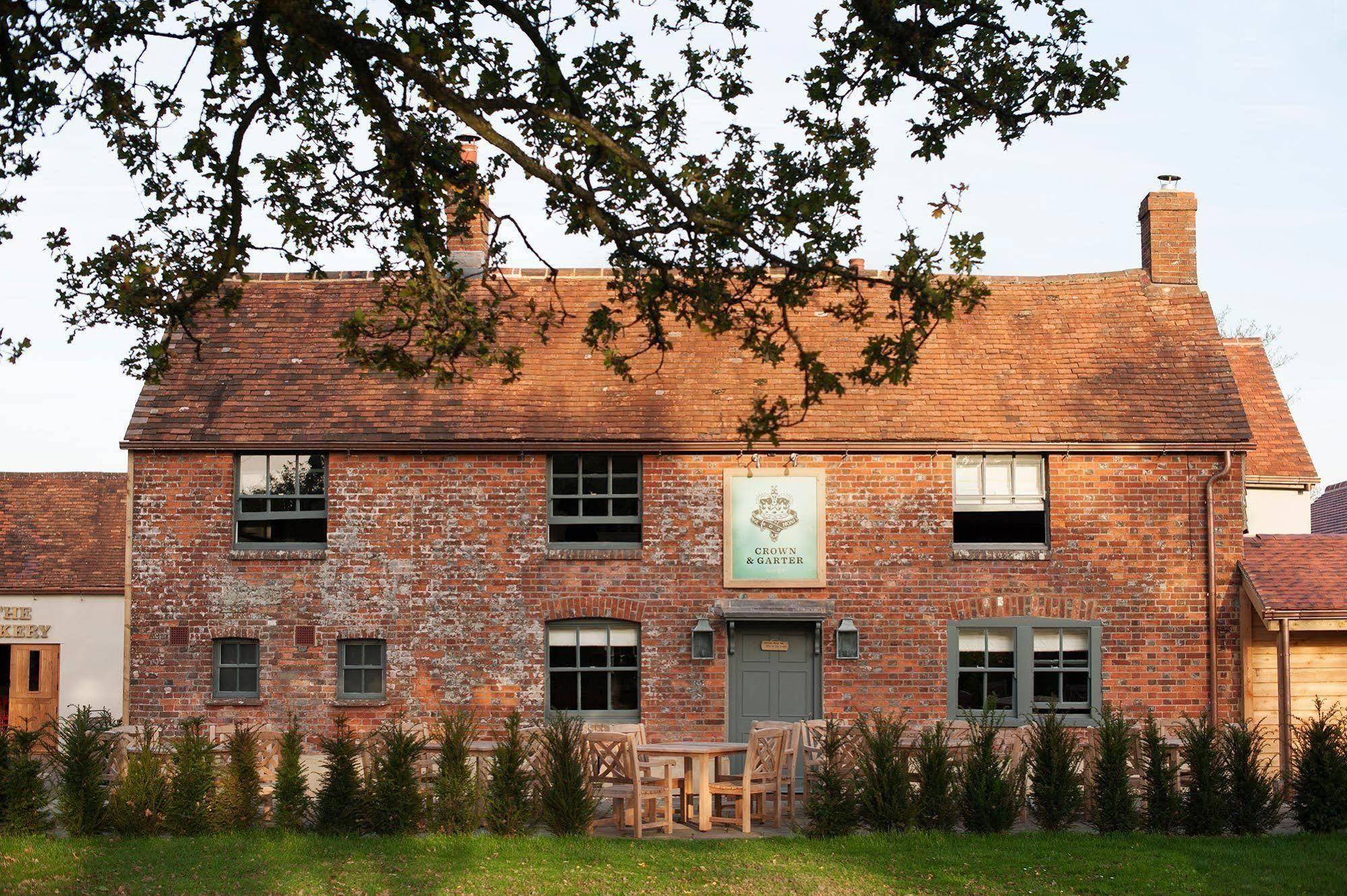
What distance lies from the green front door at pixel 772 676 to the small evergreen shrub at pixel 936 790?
533 centimetres

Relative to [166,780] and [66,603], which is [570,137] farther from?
[66,603]

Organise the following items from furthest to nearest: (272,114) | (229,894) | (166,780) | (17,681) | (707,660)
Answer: (17,681), (707,660), (166,780), (272,114), (229,894)

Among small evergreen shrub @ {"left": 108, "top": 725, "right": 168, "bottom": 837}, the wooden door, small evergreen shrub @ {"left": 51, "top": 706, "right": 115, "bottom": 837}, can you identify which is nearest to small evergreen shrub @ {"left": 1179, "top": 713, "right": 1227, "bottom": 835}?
small evergreen shrub @ {"left": 108, "top": 725, "right": 168, "bottom": 837}

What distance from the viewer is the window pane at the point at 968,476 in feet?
65.5

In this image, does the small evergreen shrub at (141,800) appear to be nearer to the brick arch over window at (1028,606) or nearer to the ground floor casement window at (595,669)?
the ground floor casement window at (595,669)

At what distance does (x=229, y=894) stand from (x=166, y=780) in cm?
318

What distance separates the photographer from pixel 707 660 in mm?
19438

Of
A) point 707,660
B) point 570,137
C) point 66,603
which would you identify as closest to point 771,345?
point 570,137

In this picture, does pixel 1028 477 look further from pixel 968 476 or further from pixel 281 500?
pixel 281 500

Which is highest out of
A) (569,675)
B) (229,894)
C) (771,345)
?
(771,345)

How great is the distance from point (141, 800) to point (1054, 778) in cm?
863

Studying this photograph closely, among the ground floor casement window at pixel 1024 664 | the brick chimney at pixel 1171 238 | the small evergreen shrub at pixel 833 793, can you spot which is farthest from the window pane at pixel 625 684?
the brick chimney at pixel 1171 238

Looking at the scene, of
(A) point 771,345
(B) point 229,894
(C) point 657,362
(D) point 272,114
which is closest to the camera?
(A) point 771,345

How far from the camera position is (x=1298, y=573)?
1914cm
